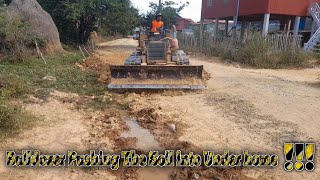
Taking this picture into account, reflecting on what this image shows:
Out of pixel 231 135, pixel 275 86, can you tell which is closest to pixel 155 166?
pixel 231 135

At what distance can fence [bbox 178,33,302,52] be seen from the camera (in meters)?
15.5

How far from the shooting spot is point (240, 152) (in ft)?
16.1

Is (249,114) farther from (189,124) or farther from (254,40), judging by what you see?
(254,40)

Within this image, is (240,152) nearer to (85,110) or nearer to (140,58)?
(85,110)

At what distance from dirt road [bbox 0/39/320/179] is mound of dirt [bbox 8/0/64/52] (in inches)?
282

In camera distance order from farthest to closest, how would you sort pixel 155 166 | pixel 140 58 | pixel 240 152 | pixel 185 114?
pixel 140 58 → pixel 185 114 → pixel 240 152 → pixel 155 166

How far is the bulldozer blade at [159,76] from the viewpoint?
28.8 feet

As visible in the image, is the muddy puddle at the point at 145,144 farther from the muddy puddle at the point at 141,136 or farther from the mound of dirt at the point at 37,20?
the mound of dirt at the point at 37,20

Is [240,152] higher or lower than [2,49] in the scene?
lower

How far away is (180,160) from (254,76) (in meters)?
8.31

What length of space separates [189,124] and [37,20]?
1099cm

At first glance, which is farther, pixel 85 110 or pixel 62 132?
pixel 85 110

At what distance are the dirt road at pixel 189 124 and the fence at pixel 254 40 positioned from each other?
660cm

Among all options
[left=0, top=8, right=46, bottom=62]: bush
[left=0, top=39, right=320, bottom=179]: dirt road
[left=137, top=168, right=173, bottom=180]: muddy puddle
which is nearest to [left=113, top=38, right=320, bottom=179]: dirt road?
[left=0, top=39, right=320, bottom=179]: dirt road
